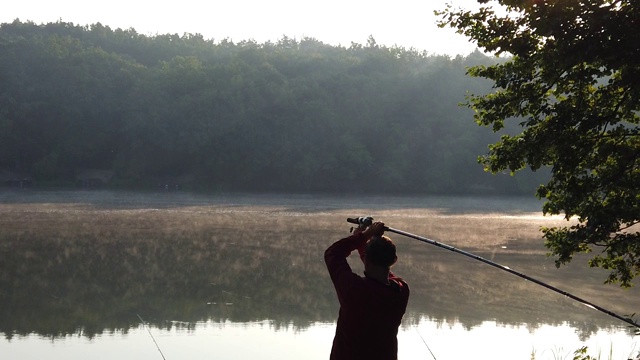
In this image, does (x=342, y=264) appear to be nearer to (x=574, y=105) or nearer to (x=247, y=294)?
(x=574, y=105)

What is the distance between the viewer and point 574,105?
8.55 meters

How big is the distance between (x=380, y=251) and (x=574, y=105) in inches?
175

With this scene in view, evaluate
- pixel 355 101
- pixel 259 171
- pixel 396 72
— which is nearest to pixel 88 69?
pixel 259 171

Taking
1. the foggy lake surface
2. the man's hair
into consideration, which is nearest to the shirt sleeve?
the man's hair

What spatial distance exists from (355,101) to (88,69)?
17.8m

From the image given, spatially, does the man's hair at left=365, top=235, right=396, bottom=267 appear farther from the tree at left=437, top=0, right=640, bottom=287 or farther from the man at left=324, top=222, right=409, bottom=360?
the tree at left=437, top=0, right=640, bottom=287

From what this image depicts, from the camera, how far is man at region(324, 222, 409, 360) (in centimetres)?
472

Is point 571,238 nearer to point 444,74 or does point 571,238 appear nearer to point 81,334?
point 81,334

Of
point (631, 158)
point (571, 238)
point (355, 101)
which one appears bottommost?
point (571, 238)

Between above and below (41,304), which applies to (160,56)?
above

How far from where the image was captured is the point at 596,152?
28.4 feet

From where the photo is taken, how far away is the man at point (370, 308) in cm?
472

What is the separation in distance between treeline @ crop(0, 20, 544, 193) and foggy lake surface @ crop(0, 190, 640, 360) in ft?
85.2

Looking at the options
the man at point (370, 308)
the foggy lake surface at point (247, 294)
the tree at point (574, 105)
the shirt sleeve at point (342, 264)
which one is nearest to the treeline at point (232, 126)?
the foggy lake surface at point (247, 294)
